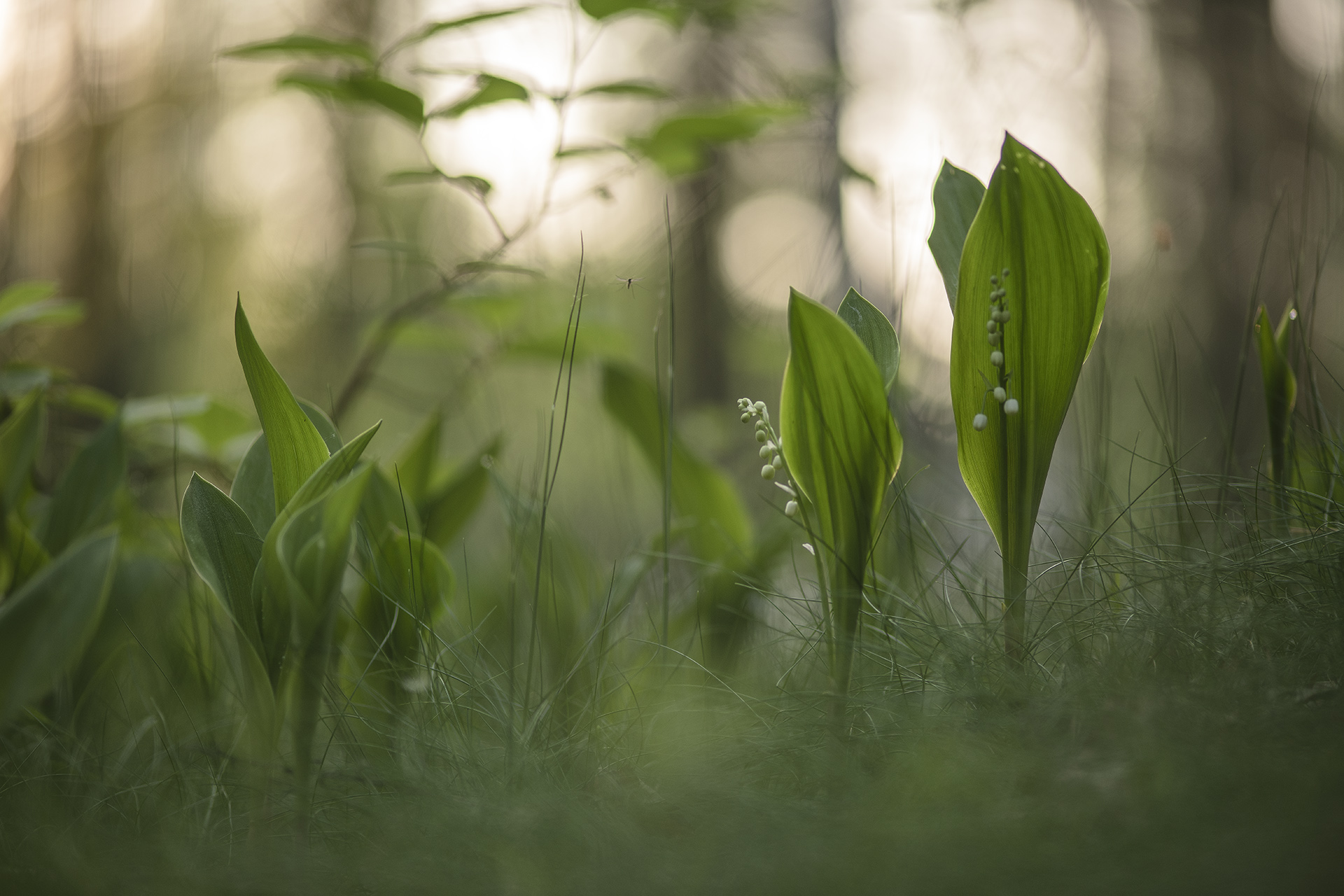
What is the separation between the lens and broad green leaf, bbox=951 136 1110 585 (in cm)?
69

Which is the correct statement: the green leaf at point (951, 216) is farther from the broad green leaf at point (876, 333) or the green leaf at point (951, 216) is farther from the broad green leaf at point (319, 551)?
the broad green leaf at point (319, 551)

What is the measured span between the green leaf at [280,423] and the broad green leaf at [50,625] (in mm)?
165

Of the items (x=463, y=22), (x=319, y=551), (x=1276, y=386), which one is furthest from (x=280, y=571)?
(x=1276, y=386)

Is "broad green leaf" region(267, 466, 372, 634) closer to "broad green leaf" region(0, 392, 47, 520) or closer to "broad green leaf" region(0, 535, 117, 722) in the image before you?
"broad green leaf" region(0, 535, 117, 722)

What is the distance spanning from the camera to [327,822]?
682 millimetres

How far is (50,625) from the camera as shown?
2.11 feet

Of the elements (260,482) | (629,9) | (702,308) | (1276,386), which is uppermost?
(702,308)

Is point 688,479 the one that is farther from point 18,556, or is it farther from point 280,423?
point 18,556

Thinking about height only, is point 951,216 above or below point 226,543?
above

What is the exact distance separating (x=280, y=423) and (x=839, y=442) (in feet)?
1.80

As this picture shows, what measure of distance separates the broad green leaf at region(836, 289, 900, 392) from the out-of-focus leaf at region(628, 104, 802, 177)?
0.48m

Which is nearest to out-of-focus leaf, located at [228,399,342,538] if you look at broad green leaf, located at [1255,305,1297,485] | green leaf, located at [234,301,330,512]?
green leaf, located at [234,301,330,512]

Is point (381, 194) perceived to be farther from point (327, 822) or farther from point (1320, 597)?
point (1320, 597)

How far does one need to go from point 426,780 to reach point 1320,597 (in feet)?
2.68
